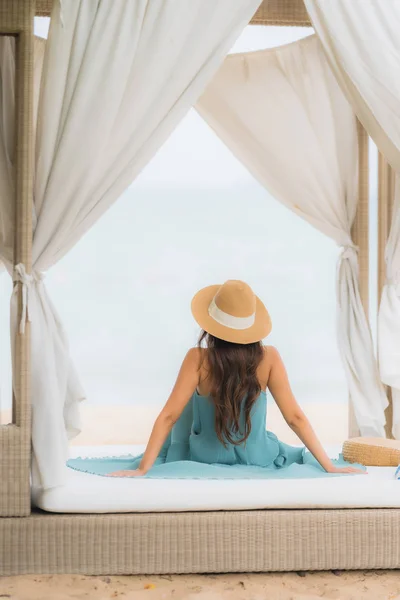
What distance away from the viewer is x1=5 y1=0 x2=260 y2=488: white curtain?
2797mm

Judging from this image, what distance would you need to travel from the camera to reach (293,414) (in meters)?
3.07

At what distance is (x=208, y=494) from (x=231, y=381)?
0.46 m

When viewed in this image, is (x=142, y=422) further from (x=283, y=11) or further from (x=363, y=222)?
(x=283, y=11)

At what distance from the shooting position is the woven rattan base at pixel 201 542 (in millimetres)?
2703

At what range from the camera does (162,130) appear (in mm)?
2926

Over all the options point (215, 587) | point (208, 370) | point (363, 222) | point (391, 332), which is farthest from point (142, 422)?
point (215, 587)

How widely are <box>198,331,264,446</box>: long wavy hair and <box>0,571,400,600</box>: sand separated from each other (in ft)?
1.87

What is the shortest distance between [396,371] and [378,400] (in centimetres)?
25

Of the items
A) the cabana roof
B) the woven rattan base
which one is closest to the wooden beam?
the cabana roof

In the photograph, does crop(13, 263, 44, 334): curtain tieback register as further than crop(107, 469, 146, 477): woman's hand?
No

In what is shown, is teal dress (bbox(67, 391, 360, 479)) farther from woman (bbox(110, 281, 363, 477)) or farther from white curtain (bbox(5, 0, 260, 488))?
white curtain (bbox(5, 0, 260, 488))

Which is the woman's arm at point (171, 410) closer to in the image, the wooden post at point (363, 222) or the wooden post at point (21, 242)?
the wooden post at point (21, 242)

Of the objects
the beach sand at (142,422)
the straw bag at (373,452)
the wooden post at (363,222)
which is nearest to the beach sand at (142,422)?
the beach sand at (142,422)

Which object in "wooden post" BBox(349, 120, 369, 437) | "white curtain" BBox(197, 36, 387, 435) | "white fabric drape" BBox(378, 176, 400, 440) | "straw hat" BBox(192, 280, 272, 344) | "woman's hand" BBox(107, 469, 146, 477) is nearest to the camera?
"woman's hand" BBox(107, 469, 146, 477)
